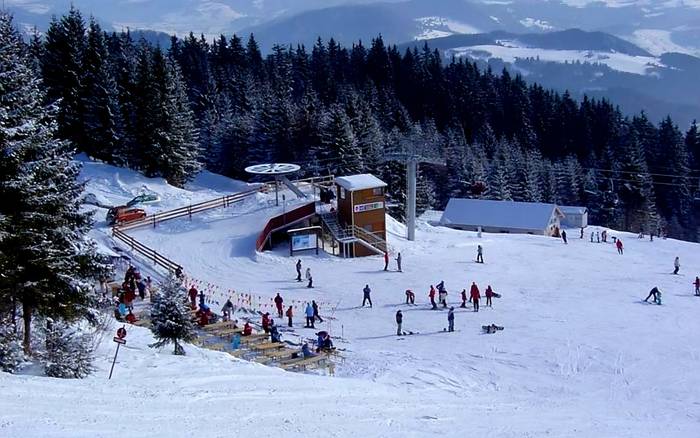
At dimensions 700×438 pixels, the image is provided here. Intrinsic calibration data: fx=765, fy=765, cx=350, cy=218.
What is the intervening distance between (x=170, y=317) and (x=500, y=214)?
162 ft

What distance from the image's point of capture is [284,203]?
145 ft

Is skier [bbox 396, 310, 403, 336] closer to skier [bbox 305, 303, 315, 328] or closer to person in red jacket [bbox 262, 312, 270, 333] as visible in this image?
skier [bbox 305, 303, 315, 328]

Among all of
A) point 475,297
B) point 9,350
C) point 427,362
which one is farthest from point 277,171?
point 9,350

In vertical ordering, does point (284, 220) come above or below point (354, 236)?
above

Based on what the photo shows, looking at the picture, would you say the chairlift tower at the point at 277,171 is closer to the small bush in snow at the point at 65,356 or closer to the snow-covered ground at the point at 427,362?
the snow-covered ground at the point at 427,362

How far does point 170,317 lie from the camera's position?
64.3ft

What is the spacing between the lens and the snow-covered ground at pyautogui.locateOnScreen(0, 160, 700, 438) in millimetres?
14781

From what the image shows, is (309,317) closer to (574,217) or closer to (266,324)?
(266,324)

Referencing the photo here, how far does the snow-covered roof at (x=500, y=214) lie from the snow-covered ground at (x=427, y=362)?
17459 millimetres

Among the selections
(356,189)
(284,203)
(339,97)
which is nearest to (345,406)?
(356,189)

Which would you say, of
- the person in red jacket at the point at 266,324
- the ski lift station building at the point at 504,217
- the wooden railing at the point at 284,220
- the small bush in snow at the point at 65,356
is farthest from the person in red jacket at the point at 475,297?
the ski lift station building at the point at 504,217

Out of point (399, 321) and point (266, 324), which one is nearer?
point (266, 324)

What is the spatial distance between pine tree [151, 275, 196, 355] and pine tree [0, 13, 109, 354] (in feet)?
6.18

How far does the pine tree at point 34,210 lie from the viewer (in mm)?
16469
